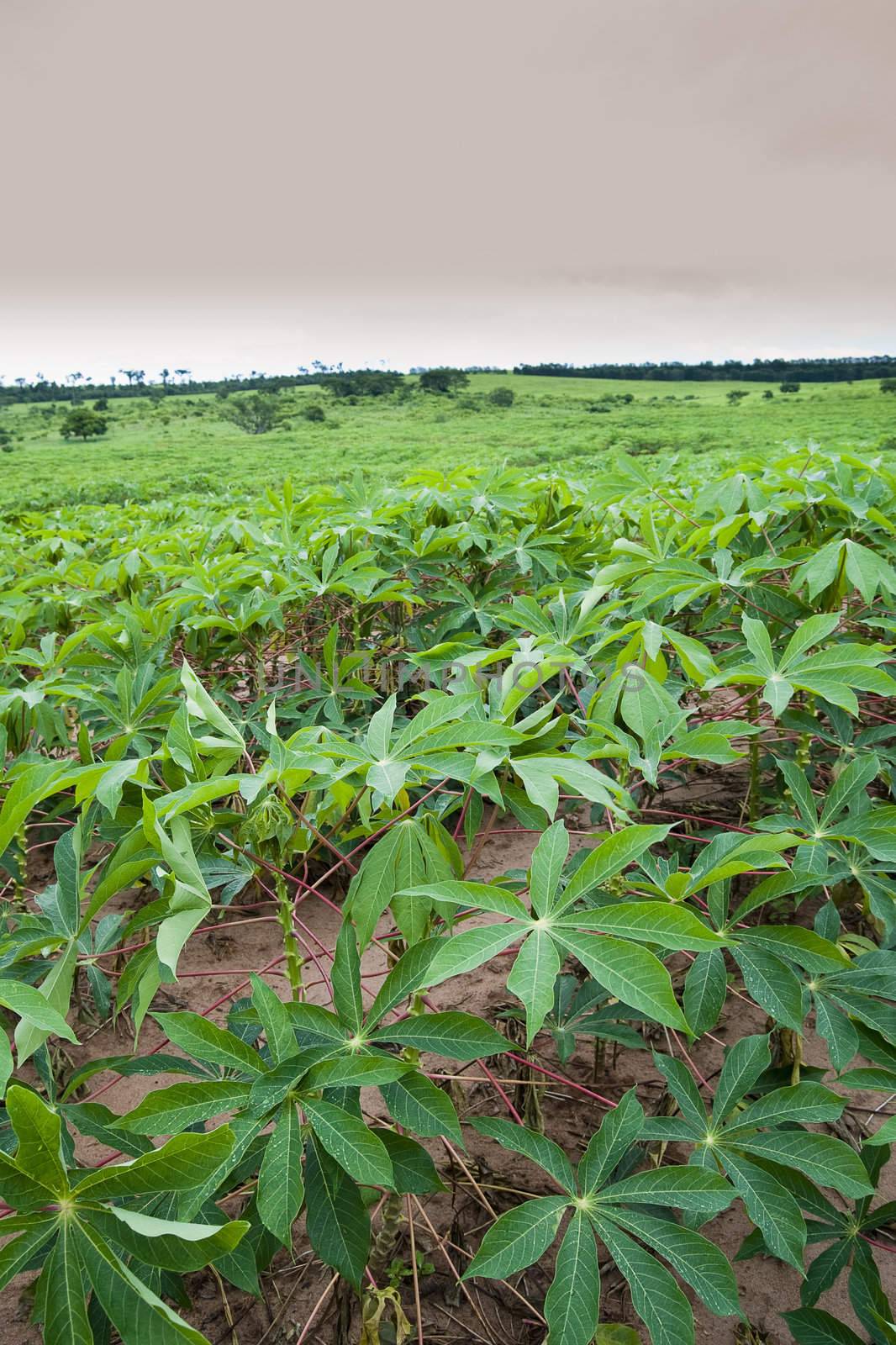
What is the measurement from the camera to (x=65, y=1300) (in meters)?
0.69

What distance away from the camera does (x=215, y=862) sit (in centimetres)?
116

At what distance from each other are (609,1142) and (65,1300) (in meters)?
0.58

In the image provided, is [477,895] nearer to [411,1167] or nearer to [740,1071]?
[411,1167]

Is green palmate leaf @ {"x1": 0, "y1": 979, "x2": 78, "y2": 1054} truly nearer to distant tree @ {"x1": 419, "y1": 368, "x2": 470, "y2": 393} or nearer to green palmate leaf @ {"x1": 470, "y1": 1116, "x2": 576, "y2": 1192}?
green palmate leaf @ {"x1": 470, "y1": 1116, "x2": 576, "y2": 1192}

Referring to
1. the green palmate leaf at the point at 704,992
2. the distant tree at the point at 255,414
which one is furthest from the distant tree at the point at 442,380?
the green palmate leaf at the point at 704,992

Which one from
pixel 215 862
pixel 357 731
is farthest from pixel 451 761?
pixel 357 731

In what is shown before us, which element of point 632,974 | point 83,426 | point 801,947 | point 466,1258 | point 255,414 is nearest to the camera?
point 632,974

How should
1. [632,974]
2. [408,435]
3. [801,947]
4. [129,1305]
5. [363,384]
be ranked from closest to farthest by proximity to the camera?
1. [129,1305]
2. [632,974]
3. [801,947]
4. [408,435]
5. [363,384]

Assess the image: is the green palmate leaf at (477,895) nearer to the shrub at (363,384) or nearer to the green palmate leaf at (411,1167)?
the green palmate leaf at (411,1167)

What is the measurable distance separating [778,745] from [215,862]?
50.6 inches

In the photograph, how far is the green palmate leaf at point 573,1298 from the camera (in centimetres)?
80

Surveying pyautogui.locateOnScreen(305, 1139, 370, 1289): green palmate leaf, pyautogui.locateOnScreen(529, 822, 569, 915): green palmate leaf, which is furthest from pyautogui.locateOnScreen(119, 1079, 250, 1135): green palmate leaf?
pyautogui.locateOnScreen(529, 822, 569, 915): green palmate leaf

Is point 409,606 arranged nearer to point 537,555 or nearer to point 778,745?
point 537,555

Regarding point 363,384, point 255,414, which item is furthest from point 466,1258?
point 363,384
